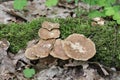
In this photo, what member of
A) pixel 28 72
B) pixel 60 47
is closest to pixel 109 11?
pixel 60 47

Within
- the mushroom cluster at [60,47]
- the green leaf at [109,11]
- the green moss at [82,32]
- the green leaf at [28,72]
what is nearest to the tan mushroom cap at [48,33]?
the mushroom cluster at [60,47]

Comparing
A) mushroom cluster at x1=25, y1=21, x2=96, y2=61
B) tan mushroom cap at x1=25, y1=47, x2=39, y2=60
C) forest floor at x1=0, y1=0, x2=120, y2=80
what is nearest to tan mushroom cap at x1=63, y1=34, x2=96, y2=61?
mushroom cluster at x1=25, y1=21, x2=96, y2=61

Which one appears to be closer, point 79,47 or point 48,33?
point 79,47

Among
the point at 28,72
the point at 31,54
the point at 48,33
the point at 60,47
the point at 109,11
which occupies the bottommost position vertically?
the point at 28,72

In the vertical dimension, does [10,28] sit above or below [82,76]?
above

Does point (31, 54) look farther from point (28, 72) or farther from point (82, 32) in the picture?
point (82, 32)

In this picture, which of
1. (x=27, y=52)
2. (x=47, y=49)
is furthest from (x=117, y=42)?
(x=27, y=52)

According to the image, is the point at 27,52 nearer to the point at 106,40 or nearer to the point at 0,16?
the point at 106,40
